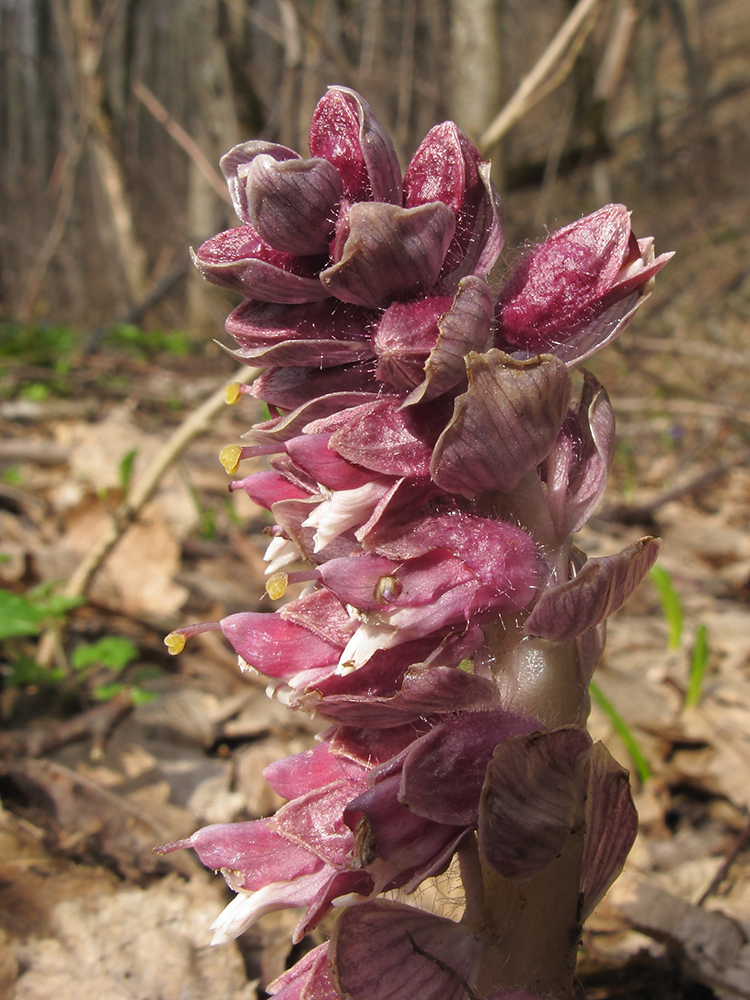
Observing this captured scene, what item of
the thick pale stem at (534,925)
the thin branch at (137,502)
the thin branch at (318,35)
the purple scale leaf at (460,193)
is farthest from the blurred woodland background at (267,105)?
the thick pale stem at (534,925)

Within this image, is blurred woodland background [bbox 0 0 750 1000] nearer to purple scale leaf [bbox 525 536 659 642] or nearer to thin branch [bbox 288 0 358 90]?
thin branch [bbox 288 0 358 90]

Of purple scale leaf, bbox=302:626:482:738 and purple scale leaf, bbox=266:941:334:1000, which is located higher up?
purple scale leaf, bbox=302:626:482:738

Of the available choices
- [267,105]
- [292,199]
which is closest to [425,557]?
[292,199]

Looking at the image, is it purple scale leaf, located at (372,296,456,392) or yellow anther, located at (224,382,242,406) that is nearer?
purple scale leaf, located at (372,296,456,392)

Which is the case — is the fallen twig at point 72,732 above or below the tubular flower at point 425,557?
below

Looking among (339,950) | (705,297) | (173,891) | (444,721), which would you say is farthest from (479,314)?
(705,297)

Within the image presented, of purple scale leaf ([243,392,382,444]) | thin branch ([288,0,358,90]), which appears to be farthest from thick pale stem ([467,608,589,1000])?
thin branch ([288,0,358,90])

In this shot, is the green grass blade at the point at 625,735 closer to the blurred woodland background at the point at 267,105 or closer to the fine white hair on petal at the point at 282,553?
the fine white hair on petal at the point at 282,553

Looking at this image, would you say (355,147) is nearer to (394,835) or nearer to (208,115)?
(394,835)
